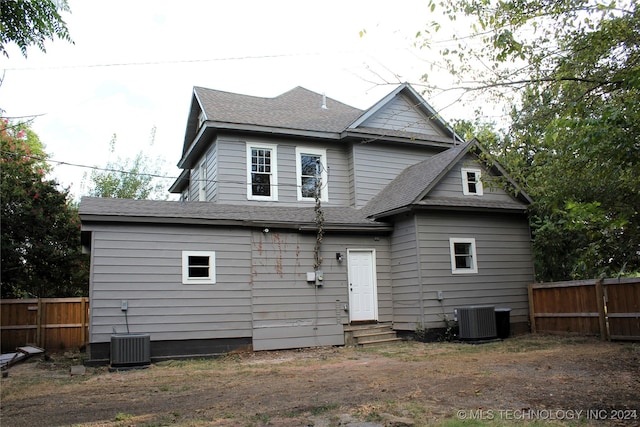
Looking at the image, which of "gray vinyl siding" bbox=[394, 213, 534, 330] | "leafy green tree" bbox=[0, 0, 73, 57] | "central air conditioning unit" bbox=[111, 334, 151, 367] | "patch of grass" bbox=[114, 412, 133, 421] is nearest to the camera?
"patch of grass" bbox=[114, 412, 133, 421]

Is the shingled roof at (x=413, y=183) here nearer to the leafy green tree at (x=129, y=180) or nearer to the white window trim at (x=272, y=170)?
the white window trim at (x=272, y=170)

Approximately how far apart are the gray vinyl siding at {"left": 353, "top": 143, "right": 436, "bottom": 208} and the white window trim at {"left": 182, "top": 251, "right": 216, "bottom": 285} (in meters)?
5.10

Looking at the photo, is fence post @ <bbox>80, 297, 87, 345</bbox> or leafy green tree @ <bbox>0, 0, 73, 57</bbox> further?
fence post @ <bbox>80, 297, 87, 345</bbox>

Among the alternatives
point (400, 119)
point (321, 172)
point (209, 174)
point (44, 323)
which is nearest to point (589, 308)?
point (400, 119)

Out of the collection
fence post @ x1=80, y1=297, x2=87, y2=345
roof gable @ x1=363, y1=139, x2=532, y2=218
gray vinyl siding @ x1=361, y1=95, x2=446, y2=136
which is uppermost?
gray vinyl siding @ x1=361, y1=95, x2=446, y2=136

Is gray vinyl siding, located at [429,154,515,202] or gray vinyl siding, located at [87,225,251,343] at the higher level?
gray vinyl siding, located at [429,154,515,202]

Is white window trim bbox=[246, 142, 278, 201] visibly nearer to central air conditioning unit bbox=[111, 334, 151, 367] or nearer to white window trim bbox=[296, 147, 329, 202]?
white window trim bbox=[296, 147, 329, 202]

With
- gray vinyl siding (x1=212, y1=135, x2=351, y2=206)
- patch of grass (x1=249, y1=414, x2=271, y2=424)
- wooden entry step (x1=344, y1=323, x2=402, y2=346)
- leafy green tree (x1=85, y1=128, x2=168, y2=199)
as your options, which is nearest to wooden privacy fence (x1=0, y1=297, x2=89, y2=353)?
gray vinyl siding (x1=212, y1=135, x2=351, y2=206)

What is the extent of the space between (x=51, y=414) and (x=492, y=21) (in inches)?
302

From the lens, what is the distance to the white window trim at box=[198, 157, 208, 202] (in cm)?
1588

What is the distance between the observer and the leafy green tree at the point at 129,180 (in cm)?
3086

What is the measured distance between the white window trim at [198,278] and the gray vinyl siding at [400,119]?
265 inches

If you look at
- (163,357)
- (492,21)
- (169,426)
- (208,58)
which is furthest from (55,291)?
(492,21)

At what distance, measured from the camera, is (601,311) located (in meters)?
11.5
